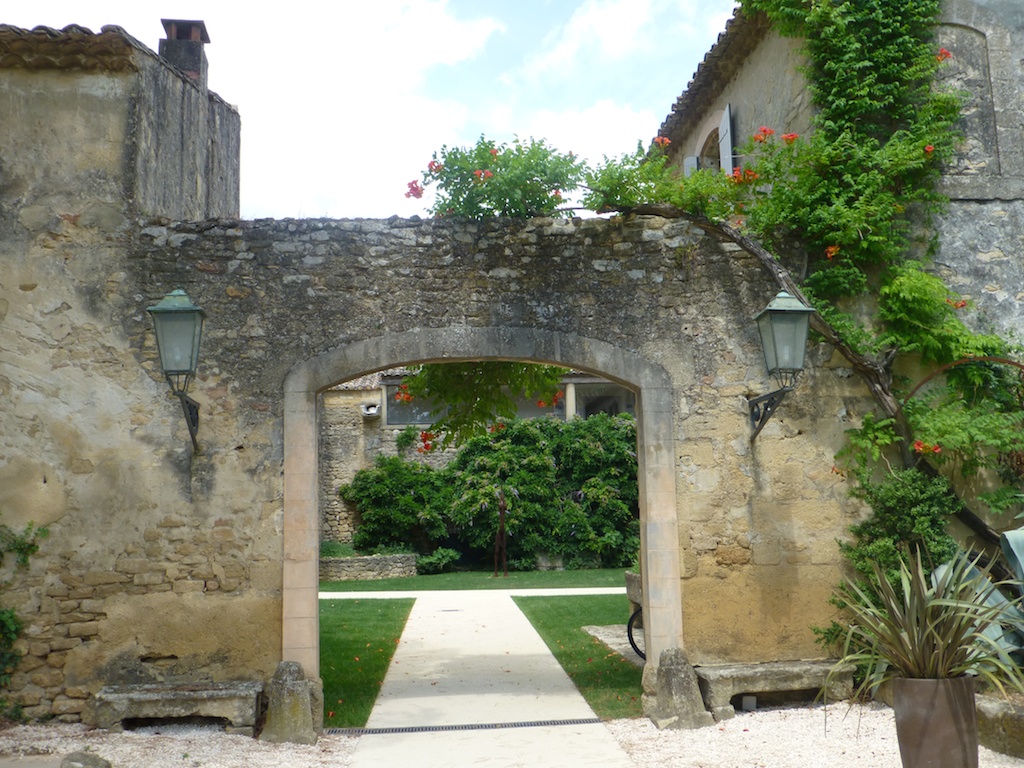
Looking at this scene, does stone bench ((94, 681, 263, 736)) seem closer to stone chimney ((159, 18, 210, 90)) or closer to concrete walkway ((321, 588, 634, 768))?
concrete walkway ((321, 588, 634, 768))

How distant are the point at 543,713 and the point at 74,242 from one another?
465 cm

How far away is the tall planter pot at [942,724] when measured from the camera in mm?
4129

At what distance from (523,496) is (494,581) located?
234 cm

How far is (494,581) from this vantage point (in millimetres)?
17094

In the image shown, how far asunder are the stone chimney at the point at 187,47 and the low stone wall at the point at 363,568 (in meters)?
11.0

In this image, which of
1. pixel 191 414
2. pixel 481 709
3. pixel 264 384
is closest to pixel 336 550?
pixel 481 709

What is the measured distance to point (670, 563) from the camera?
21.0 feet

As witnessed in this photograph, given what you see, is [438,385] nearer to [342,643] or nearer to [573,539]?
[342,643]

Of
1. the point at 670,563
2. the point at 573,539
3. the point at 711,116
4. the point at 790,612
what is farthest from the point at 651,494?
the point at 573,539

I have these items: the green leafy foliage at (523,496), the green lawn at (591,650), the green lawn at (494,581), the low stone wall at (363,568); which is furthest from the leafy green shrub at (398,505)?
the green lawn at (591,650)

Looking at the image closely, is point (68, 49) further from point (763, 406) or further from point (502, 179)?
point (763, 406)

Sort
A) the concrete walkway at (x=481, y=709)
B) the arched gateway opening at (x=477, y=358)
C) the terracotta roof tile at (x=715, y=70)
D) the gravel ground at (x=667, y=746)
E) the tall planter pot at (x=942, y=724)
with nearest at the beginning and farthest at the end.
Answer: the tall planter pot at (x=942, y=724) → the gravel ground at (x=667, y=746) → the concrete walkway at (x=481, y=709) → the arched gateway opening at (x=477, y=358) → the terracotta roof tile at (x=715, y=70)

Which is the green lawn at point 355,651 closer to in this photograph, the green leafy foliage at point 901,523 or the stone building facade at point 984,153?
the green leafy foliage at point 901,523

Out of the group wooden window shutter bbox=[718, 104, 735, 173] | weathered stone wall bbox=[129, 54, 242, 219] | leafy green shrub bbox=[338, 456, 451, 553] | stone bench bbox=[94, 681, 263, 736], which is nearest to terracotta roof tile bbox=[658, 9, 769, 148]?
wooden window shutter bbox=[718, 104, 735, 173]
